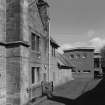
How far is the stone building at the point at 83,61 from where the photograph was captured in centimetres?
4478

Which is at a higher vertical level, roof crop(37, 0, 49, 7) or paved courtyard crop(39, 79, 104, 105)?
roof crop(37, 0, 49, 7)

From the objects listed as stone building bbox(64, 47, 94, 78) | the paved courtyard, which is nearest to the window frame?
the paved courtyard

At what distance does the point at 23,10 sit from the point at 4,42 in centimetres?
266

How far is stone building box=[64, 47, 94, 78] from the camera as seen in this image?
44781 millimetres

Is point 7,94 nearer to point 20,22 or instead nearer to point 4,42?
point 4,42

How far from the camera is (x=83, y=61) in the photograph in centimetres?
4547

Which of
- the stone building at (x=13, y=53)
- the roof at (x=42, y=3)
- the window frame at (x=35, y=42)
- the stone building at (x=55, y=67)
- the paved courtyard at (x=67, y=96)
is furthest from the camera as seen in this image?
the stone building at (x=55, y=67)

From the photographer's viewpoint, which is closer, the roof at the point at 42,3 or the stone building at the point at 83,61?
the roof at the point at 42,3

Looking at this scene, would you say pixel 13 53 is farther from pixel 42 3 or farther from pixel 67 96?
pixel 42 3

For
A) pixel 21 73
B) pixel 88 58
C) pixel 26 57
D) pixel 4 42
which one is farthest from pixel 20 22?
pixel 88 58

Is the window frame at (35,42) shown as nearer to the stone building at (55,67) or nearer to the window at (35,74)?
the window at (35,74)

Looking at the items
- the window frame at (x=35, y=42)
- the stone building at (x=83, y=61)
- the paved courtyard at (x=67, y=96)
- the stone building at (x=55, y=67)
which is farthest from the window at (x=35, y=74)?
the stone building at (x=83, y=61)

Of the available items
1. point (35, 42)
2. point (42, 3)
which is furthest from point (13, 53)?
point (42, 3)

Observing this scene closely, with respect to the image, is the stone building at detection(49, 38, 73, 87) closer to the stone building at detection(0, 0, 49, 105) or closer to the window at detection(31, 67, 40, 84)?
the window at detection(31, 67, 40, 84)
